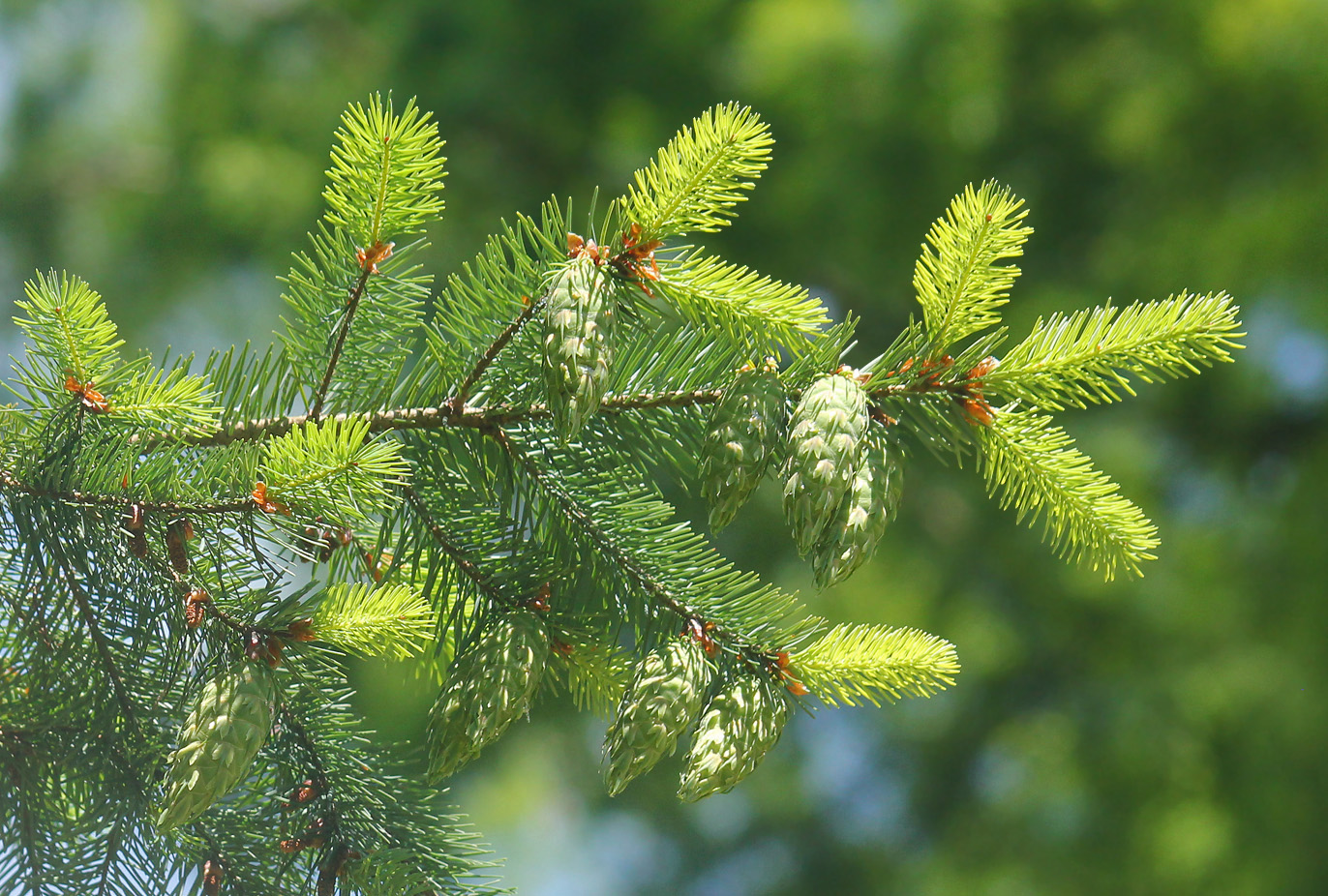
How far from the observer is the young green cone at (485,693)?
0.49 m

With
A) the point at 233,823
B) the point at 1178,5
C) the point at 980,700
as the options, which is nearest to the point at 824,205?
the point at 1178,5

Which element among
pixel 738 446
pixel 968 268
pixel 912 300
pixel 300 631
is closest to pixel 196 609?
pixel 300 631

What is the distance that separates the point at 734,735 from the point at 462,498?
20 cm

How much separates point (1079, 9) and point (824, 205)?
28.6 inches

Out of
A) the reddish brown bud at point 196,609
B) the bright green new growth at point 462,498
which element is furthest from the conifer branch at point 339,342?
the reddish brown bud at point 196,609

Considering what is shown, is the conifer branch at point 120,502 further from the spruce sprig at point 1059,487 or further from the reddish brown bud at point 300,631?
the spruce sprig at point 1059,487

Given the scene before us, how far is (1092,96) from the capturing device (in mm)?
2496

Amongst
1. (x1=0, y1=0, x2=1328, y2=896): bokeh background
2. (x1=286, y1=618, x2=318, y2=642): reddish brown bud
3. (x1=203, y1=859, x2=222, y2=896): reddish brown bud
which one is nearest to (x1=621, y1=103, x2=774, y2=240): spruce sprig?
(x1=286, y1=618, x2=318, y2=642): reddish brown bud

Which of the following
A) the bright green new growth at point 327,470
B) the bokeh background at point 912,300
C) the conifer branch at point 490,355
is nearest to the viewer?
the bright green new growth at point 327,470

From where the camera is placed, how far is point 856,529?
1.57ft

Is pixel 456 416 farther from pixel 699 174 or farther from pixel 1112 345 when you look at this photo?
pixel 1112 345

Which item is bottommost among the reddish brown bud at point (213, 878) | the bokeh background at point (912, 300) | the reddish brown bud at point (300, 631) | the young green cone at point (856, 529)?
the reddish brown bud at point (213, 878)

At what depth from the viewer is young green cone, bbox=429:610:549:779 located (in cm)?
49

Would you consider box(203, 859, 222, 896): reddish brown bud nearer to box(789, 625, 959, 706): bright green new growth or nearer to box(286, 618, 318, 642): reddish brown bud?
box(286, 618, 318, 642): reddish brown bud
